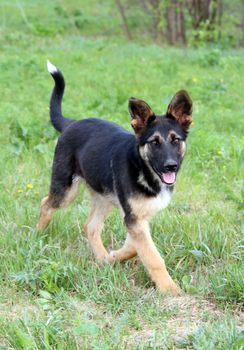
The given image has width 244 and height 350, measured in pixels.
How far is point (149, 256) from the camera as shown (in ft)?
16.7

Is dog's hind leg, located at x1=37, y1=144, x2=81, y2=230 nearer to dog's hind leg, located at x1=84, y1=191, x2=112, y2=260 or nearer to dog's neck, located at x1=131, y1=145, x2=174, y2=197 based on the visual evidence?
dog's hind leg, located at x1=84, y1=191, x2=112, y2=260

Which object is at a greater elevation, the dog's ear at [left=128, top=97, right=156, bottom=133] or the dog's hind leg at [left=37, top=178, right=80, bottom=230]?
the dog's ear at [left=128, top=97, right=156, bottom=133]

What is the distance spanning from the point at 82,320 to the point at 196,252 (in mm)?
1378

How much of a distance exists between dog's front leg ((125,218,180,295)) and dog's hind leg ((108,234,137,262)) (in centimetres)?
20

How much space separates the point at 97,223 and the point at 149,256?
3.33ft

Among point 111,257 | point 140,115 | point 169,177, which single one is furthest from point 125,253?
point 140,115

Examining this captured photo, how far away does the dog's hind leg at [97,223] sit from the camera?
5797mm

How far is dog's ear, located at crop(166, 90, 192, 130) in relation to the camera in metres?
5.17

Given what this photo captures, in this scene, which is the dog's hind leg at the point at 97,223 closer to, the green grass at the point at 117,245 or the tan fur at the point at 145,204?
the green grass at the point at 117,245

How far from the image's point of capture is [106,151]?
225 inches

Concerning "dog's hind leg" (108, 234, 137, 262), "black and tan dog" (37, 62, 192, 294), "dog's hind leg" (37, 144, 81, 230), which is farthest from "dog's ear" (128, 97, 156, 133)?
"dog's hind leg" (37, 144, 81, 230)

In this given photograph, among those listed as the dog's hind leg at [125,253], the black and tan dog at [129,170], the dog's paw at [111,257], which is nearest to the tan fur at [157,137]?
the black and tan dog at [129,170]

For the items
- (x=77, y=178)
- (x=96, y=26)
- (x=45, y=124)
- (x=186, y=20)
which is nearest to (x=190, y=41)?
(x=186, y=20)

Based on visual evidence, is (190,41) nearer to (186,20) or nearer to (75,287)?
(186,20)
